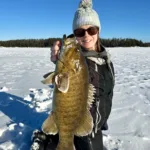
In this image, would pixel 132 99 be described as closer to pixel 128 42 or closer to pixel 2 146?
pixel 2 146

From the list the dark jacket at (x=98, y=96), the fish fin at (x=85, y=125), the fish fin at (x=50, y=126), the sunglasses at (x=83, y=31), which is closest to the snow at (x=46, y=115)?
the dark jacket at (x=98, y=96)

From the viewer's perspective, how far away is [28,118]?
473 cm

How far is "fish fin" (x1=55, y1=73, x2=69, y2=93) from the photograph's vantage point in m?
2.09

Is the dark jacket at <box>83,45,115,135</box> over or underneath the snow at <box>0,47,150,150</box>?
over

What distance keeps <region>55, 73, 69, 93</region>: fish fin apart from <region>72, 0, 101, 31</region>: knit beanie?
1303mm

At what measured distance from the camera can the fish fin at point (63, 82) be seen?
6.84ft

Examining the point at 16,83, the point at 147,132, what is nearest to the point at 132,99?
the point at 147,132

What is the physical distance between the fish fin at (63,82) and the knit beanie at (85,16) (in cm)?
130

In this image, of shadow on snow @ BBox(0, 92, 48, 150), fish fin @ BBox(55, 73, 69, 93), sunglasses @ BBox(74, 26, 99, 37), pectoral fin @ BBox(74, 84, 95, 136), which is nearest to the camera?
fish fin @ BBox(55, 73, 69, 93)

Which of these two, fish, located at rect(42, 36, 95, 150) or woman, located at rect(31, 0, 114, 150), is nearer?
fish, located at rect(42, 36, 95, 150)

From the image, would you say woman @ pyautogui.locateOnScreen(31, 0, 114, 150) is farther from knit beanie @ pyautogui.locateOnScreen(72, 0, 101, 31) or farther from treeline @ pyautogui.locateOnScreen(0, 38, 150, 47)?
treeline @ pyautogui.locateOnScreen(0, 38, 150, 47)

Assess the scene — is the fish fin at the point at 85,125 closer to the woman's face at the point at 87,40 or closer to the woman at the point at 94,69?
the woman at the point at 94,69

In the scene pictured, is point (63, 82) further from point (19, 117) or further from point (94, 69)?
point (19, 117)

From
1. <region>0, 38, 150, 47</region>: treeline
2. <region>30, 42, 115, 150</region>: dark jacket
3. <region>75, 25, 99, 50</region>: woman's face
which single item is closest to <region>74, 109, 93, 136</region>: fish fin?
<region>30, 42, 115, 150</region>: dark jacket
